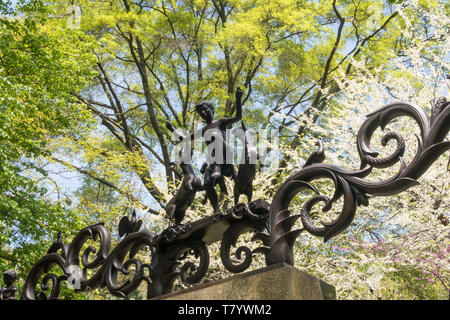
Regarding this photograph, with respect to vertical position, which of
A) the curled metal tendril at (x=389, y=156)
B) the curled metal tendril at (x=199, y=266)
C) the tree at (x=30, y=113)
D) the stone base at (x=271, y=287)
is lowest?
the stone base at (x=271, y=287)

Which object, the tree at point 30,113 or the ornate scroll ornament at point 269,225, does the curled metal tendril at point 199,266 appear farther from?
the tree at point 30,113

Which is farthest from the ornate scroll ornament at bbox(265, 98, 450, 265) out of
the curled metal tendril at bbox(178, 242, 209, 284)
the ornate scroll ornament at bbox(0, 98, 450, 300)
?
the curled metal tendril at bbox(178, 242, 209, 284)

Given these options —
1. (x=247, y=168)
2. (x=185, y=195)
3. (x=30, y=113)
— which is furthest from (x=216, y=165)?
(x=30, y=113)

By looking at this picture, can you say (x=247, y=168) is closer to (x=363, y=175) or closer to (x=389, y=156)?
(x=363, y=175)

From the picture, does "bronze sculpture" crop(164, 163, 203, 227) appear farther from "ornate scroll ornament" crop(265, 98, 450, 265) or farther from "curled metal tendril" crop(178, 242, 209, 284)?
"ornate scroll ornament" crop(265, 98, 450, 265)

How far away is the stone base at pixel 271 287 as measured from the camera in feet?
10.4

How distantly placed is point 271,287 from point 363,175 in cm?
106

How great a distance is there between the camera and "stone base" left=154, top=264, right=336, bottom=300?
3158mm

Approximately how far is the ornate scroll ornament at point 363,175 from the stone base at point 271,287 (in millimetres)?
179

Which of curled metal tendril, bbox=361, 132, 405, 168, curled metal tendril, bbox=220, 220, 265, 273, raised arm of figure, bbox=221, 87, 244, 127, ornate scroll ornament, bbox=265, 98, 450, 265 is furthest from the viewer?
raised arm of figure, bbox=221, 87, 244, 127

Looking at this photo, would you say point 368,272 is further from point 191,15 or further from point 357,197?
point 191,15

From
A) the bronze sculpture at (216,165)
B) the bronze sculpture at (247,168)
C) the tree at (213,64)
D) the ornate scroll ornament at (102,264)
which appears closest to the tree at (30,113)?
the tree at (213,64)

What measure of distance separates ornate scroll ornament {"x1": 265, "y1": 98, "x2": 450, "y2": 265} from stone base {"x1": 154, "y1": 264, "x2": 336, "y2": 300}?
0.18 metres
